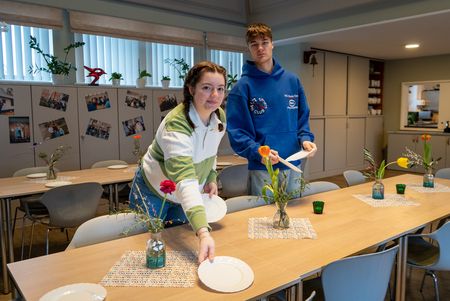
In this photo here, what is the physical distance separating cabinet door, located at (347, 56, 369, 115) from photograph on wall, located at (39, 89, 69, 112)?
553cm

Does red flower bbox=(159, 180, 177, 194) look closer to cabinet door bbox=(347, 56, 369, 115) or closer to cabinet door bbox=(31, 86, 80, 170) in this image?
cabinet door bbox=(31, 86, 80, 170)

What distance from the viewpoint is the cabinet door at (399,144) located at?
791 cm

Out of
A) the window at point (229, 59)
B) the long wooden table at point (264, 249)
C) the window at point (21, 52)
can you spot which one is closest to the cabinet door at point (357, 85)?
the window at point (229, 59)

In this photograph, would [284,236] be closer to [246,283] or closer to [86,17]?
[246,283]

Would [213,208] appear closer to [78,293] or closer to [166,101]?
[78,293]

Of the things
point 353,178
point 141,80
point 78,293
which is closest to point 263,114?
point 353,178

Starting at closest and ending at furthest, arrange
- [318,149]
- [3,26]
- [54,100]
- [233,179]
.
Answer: [233,179], [3,26], [54,100], [318,149]

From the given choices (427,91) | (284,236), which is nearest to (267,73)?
(284,236)

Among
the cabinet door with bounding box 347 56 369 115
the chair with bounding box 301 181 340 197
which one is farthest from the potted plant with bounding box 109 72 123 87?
the cabinet door with bounding box 347 56 369 115

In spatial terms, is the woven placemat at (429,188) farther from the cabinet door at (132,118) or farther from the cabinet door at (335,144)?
the cabinet door at (335,144)

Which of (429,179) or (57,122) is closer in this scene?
(429,179)

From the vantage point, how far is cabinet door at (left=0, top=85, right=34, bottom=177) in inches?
174

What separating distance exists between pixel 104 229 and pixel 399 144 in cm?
769

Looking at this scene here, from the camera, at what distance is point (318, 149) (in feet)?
24.0
